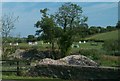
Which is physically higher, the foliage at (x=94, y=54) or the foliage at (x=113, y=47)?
the foliage at (x=113, y=47)

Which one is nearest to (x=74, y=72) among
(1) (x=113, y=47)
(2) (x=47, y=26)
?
(1) (x=113, y=47)

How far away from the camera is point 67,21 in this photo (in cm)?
3102

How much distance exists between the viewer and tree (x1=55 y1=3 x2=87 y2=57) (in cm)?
3021

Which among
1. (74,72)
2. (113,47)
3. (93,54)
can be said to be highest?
(74,72)

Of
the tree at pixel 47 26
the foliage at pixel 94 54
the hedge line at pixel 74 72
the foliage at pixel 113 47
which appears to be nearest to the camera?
the hedge line at pixel 74 72

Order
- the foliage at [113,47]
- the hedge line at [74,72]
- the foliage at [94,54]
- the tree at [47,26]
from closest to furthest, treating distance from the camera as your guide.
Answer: the hedge line at [74,72] < the foliage at [113,47] < the foliage at [94,54] < the tree at [47,26]

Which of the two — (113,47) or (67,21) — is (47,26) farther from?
(113,47)

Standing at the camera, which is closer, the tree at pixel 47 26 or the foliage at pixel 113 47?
the foliage at pixel 113 47

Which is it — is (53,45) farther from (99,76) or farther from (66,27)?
(99,76)

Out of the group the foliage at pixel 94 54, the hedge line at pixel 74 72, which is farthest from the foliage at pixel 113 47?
the hedge line at pixel 74 72

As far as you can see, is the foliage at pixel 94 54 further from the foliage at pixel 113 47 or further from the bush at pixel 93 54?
the foliage at pixel 113 47

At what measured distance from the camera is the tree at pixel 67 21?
99.1ft

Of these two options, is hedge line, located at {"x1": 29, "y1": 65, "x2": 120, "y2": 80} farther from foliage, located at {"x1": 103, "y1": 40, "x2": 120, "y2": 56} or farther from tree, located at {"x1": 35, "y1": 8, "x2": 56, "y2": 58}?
tree, located at {"x1": 35, "y1": 8, "x2": 56, "y2": 58}

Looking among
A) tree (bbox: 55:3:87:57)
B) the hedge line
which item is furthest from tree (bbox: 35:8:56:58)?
the hedge line
